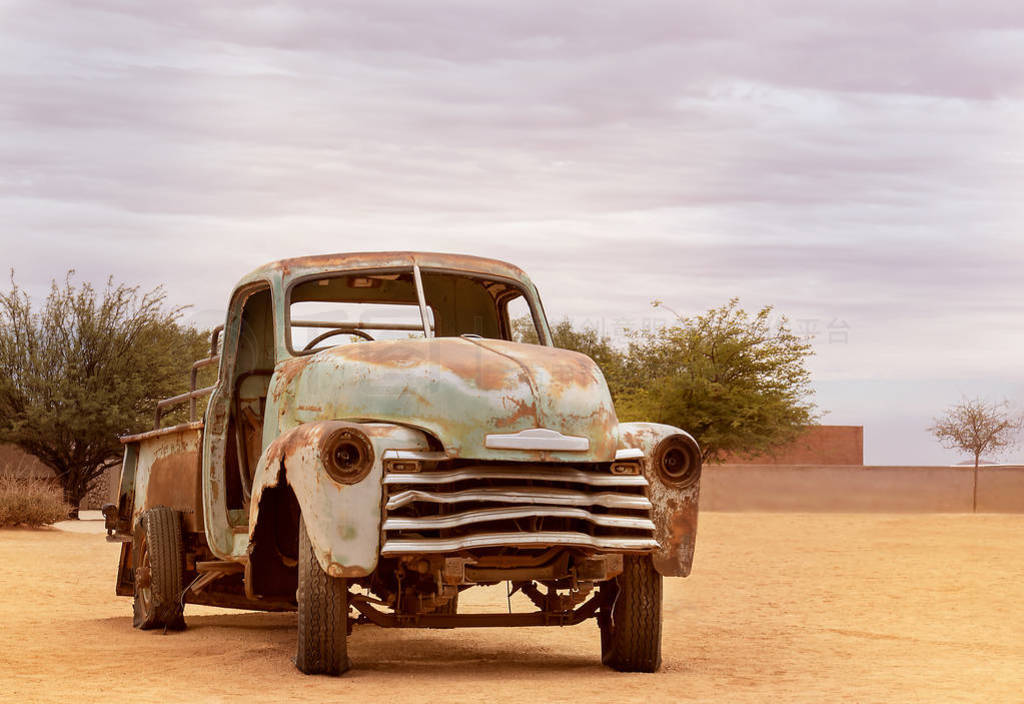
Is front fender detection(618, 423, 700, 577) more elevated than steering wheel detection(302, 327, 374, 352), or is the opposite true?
steering wheel detection(302, 327, 374, 352)

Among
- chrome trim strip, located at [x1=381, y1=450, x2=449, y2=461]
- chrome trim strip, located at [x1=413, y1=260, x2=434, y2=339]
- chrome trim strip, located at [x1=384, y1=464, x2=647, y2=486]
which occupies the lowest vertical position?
chrome trim strip, located at [x1=384, y1=464, x2=647, y2=486]

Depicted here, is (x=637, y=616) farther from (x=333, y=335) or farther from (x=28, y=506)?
(x=28, y=506)

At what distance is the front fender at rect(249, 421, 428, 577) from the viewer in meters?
7.34

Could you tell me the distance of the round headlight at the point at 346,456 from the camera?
738cm

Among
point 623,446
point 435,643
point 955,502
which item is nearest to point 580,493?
point 623,446

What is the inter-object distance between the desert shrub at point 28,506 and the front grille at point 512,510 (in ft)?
69.4

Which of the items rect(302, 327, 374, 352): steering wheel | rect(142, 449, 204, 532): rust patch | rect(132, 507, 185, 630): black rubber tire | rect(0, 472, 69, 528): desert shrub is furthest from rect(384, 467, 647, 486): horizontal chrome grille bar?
rect(0, 472, 69, 528): desert shrub

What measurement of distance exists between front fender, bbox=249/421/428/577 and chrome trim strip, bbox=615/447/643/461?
113 cm

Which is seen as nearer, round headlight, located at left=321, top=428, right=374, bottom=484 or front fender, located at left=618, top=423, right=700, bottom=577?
round headlight, located at left=321, top=428, right=374, bottom=484

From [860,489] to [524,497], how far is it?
42088 millimetres

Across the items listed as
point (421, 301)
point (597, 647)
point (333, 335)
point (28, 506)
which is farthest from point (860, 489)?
point (421, 301)

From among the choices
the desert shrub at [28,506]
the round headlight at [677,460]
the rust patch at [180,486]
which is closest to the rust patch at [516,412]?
the round headlight at [677,460]

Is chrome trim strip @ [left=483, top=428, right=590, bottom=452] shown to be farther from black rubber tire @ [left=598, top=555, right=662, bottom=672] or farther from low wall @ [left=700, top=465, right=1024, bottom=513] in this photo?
low wall @ [left=700, top=465, right=1024, bottom=513]

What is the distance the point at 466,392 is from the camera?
7.61 meters
